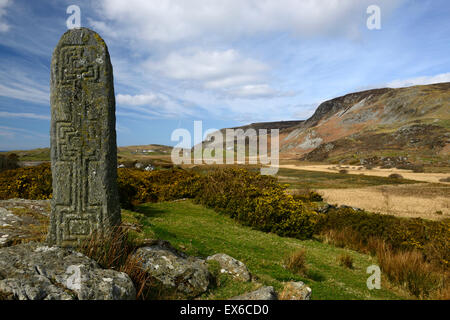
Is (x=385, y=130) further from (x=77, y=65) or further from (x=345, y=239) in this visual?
(x=77, y=65)

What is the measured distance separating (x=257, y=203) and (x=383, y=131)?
77821mm

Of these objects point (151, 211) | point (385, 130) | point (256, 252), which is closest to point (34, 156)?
point (151, 211)

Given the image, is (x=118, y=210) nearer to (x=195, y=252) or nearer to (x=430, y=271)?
(x=195, y=252)

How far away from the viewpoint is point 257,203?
13.5 m

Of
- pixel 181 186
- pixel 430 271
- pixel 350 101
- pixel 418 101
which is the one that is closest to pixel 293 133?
pixel 350 101

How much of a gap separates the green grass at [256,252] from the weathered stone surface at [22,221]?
101 inches

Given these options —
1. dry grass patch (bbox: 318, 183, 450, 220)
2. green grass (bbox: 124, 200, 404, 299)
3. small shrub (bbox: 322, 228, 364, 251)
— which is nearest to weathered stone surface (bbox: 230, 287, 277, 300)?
green grass (bbox: 124, 200, 404, 299)

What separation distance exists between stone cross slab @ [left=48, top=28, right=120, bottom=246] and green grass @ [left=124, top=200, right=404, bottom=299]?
7.83ft

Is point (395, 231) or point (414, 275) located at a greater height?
point (395, 231)

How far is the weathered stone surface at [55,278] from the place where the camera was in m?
3.12

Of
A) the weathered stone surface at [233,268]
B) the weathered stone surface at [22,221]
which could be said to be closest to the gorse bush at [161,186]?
the weathered stone surface at [22,221]

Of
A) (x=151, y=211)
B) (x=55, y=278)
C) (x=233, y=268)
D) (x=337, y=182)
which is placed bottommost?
(x=337, y=182)

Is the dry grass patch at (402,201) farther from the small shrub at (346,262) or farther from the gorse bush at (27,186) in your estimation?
the gorse bush at (27,186)

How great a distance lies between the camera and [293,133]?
399 feet
